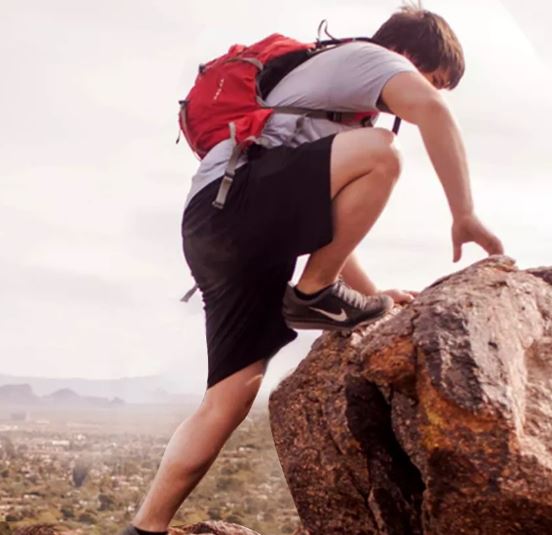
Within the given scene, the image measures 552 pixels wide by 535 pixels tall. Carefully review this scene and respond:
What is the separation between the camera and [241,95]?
5863 mm

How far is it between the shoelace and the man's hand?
576 mm

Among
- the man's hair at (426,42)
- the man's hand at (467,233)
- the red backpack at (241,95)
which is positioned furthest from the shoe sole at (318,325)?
the man's hair at (426,42)

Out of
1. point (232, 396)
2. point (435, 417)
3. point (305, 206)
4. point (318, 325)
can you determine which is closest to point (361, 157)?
point (305, 206)

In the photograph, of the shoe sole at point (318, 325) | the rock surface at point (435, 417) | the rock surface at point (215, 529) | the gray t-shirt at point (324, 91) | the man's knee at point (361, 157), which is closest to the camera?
the rock surface at point (435, 417)

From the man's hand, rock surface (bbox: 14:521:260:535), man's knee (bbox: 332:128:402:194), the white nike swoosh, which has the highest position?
man's knee (bbox: 332:128:402:194)

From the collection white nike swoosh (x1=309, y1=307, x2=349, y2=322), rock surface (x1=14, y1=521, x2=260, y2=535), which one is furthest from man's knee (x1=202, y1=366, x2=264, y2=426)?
rock surface (x1=14, y1=521, x2=260, y2=535)

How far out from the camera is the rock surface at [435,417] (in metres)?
4.98

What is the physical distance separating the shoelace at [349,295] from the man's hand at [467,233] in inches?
22.7

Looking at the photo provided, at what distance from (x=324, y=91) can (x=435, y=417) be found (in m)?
1.81

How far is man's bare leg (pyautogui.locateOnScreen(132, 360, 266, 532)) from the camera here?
6.14m

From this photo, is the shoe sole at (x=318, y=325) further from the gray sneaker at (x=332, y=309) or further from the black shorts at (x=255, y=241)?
the black shorts at (x=255, y=241)

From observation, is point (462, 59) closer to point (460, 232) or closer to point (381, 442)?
point (460, 232)

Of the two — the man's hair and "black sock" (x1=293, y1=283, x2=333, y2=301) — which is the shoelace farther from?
the man's hair

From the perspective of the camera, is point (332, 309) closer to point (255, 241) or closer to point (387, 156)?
point (255, 241)
